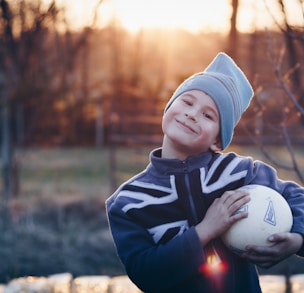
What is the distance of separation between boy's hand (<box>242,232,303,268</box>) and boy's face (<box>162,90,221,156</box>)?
16.9 inches

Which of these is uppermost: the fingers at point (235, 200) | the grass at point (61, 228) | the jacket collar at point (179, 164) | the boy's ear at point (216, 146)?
the boy's ear at point (216, 146)

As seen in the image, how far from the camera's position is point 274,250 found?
2.43 meters

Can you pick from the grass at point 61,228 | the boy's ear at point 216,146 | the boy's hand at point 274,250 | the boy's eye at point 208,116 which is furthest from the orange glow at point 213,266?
the grass at point 61,228

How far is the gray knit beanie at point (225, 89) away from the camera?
2514 mm

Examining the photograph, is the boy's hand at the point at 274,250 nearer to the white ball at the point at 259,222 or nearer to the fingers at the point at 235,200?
the white ball at the point at 259,222

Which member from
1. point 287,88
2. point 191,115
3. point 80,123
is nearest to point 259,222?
point 191,115

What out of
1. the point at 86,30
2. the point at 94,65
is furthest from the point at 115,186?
the point at 94,65

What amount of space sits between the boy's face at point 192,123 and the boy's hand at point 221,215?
0.72 feet

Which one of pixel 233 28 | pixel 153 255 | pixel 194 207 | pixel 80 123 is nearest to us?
pixel 153 255

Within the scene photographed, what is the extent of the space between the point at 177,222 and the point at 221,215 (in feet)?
0.61

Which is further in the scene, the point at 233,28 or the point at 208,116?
the point at 233,28

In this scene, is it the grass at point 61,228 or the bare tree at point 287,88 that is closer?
the bare tree at point 287,88

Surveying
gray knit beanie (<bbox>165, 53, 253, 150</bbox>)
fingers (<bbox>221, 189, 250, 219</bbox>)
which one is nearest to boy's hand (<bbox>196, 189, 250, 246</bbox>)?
fingers (<bbox>221, 189, 250, 219</bbox>)

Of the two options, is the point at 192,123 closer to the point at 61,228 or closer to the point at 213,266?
the point at 213,266
